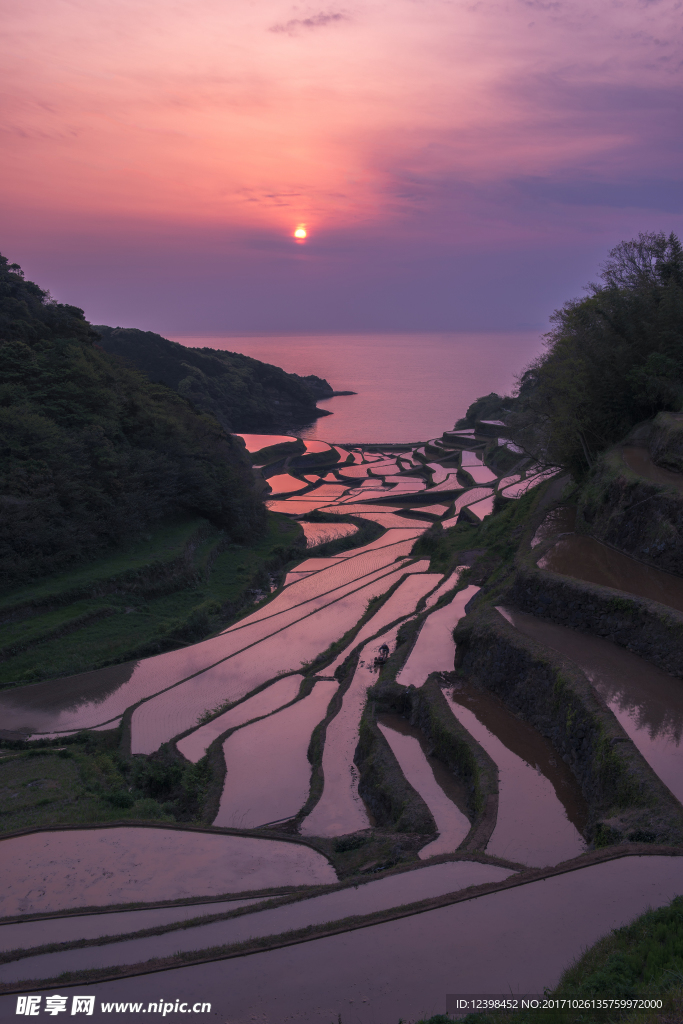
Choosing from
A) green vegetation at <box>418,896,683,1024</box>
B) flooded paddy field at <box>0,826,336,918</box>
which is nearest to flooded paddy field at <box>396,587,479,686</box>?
flooded paddy field at <box>0,826,336,918</box>

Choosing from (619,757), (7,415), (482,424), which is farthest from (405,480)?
(619,757)

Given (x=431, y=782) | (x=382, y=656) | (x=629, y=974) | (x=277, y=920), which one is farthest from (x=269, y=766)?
(x=629, y=974)

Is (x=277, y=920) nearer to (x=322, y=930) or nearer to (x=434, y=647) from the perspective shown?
(x=322, y=930)

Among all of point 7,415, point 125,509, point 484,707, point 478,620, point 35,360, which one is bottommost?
point 484,707

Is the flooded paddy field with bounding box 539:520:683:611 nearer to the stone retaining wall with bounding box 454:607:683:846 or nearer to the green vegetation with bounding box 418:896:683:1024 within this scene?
the stone retaining wall with bounding box 454:607:683:846

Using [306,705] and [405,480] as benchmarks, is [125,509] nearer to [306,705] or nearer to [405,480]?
[306,705]

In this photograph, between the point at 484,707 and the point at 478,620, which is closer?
the point at 484,707

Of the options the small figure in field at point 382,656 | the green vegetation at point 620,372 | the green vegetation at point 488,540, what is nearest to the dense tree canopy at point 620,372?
the green vegetation at point 620,372
